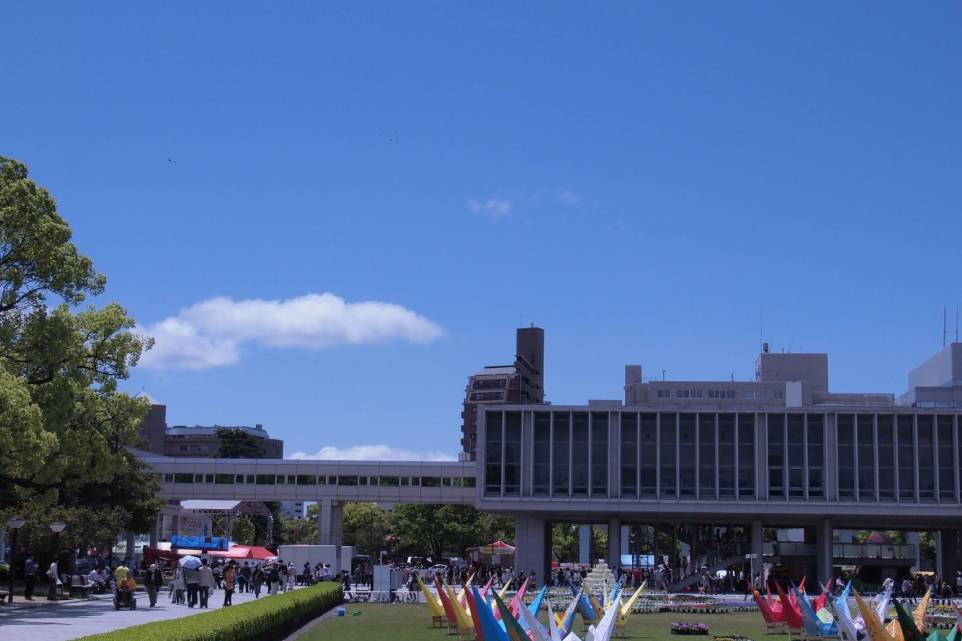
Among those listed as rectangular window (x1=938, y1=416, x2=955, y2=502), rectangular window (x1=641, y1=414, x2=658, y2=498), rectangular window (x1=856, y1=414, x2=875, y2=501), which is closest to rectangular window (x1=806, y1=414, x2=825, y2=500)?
rectangular window (x1=856, y1=414, x2=875, y2=501)

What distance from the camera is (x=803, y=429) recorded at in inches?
2820

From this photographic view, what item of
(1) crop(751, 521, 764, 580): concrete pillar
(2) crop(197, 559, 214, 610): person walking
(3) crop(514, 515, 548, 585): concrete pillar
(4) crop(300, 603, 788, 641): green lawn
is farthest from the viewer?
(3) crop(514, 515, 548, 585): concrete pillar

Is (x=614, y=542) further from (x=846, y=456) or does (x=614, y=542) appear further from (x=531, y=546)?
(x=846, y=456)

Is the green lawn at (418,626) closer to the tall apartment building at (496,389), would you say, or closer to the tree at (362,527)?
the tree at (362,527)

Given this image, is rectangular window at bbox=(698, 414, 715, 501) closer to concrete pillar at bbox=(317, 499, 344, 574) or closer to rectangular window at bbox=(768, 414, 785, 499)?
rectangular window at bbox=(768, 414, 785, 499)

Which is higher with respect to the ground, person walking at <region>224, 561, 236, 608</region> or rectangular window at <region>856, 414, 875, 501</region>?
rectangular window at <region>856, 414, 875, 501</region>

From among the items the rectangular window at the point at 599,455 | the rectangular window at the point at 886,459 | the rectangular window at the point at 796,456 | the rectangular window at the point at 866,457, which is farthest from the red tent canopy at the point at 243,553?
the rectangular window at the point at 886,459

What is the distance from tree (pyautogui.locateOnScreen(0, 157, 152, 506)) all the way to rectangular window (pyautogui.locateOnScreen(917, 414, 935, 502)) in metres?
47.7

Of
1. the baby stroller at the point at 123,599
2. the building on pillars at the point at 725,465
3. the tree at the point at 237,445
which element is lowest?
the baby stroller at the point at 123,599

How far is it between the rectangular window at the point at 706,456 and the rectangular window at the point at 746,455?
0.78 meters

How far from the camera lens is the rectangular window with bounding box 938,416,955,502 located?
70.4m

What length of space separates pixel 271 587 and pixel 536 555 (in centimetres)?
2217

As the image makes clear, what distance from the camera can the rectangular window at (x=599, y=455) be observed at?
72.3 metres

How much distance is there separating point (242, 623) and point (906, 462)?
55.4 metres
